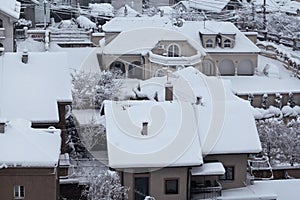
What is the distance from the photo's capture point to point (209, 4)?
56.6 meters

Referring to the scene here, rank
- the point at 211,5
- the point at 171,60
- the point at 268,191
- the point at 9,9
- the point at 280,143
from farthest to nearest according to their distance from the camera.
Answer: the point at 211,5, the point at 171,60, the point at 9,9, the point at 280,143, the point at 268,191

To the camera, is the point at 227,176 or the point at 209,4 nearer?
the point at 227,176

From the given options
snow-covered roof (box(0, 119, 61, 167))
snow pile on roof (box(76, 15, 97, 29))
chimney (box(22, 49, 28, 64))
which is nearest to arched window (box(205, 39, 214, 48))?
snow pile on roof (box(76, 15, 97, 29))

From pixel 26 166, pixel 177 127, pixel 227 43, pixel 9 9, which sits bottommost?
pixel 26 166

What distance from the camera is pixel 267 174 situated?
25.7 metres

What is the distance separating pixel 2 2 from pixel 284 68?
16344 mm

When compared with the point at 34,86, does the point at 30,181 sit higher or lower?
lower

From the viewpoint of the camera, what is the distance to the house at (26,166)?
18844 mm

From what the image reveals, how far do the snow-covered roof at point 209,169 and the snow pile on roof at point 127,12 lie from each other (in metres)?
29.7

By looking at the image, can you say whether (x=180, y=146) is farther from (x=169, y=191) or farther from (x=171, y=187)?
(x=169, y=191)

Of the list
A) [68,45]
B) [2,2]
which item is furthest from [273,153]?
[68,45]

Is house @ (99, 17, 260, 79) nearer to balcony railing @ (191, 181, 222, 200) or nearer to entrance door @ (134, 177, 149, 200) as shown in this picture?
balcony railing @ (191, 181, 222, 200)

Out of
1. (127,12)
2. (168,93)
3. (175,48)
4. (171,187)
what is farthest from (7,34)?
(127,12)

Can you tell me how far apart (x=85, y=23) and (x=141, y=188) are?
29171 mm
